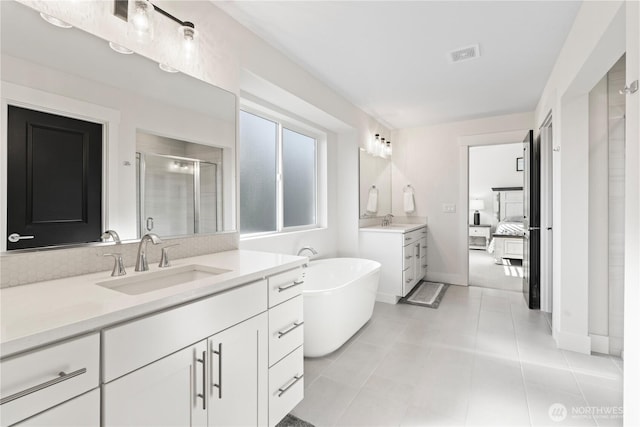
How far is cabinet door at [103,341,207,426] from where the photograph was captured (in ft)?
2.80

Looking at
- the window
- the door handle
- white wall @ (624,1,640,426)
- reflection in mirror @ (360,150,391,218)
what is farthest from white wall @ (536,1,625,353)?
the door handle

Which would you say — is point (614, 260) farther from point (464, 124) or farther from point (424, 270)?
point (464, 124)

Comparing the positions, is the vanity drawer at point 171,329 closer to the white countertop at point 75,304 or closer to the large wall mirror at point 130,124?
the white countertop at point 75,304

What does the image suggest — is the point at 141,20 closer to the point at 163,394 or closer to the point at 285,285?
the point at 285,285

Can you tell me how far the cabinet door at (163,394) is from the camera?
33.6 inches

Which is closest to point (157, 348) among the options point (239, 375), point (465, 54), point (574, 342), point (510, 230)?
point (239, 375)

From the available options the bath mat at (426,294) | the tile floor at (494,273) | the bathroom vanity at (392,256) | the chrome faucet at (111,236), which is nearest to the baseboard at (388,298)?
the bathroom vanity at (392,256)

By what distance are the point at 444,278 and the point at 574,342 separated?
2080 mm

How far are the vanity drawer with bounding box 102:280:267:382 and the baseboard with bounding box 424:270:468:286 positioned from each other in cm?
379

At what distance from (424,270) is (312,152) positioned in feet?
7.91

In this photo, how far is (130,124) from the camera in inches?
57.6

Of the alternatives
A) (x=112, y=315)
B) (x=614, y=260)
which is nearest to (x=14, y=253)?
(x=112, y=315)

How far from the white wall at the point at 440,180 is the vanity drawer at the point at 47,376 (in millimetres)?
4412

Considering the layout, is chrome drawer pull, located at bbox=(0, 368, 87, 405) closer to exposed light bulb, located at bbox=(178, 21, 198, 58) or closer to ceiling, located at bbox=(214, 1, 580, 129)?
exposed light bulb, located at bbox=(178, 21, 198, 58)
